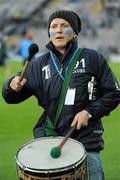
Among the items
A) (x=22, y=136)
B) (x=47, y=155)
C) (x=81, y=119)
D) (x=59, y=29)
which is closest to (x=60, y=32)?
(x=59, y=29)

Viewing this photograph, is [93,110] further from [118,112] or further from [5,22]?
[5,22]

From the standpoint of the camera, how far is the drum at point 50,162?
10.0ft

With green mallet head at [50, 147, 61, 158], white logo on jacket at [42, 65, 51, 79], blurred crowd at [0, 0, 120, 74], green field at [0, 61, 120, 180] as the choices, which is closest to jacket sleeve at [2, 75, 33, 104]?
white logo on jacket at [42, 65, 51, 79]

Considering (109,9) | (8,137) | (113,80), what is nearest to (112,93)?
(113,80)

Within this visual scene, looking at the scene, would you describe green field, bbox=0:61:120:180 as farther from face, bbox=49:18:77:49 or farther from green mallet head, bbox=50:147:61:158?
green mallet head, bbox=50:147:61:158

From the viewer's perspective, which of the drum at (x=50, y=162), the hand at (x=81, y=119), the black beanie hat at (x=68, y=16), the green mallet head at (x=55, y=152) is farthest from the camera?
A: the black beanie hat at (x=68, y=16)

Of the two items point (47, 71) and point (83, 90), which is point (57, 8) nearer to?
point (47, 71)

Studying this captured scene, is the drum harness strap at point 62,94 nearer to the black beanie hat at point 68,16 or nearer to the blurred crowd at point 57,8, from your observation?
the black beanie hat at point 68,16

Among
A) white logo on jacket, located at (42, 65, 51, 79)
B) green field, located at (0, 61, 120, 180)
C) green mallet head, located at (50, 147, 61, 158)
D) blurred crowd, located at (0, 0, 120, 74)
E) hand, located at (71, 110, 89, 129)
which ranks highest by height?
white logo on jacket, located at (42, 65, 51, 79)

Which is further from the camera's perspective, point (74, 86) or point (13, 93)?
point (13, 93)

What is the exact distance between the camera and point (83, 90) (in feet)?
11.8

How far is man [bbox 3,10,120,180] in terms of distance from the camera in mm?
3596

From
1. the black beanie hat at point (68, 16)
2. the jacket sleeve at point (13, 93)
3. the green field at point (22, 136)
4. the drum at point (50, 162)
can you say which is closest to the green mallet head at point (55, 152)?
the drum at point (50, 162)

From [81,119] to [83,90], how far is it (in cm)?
22
